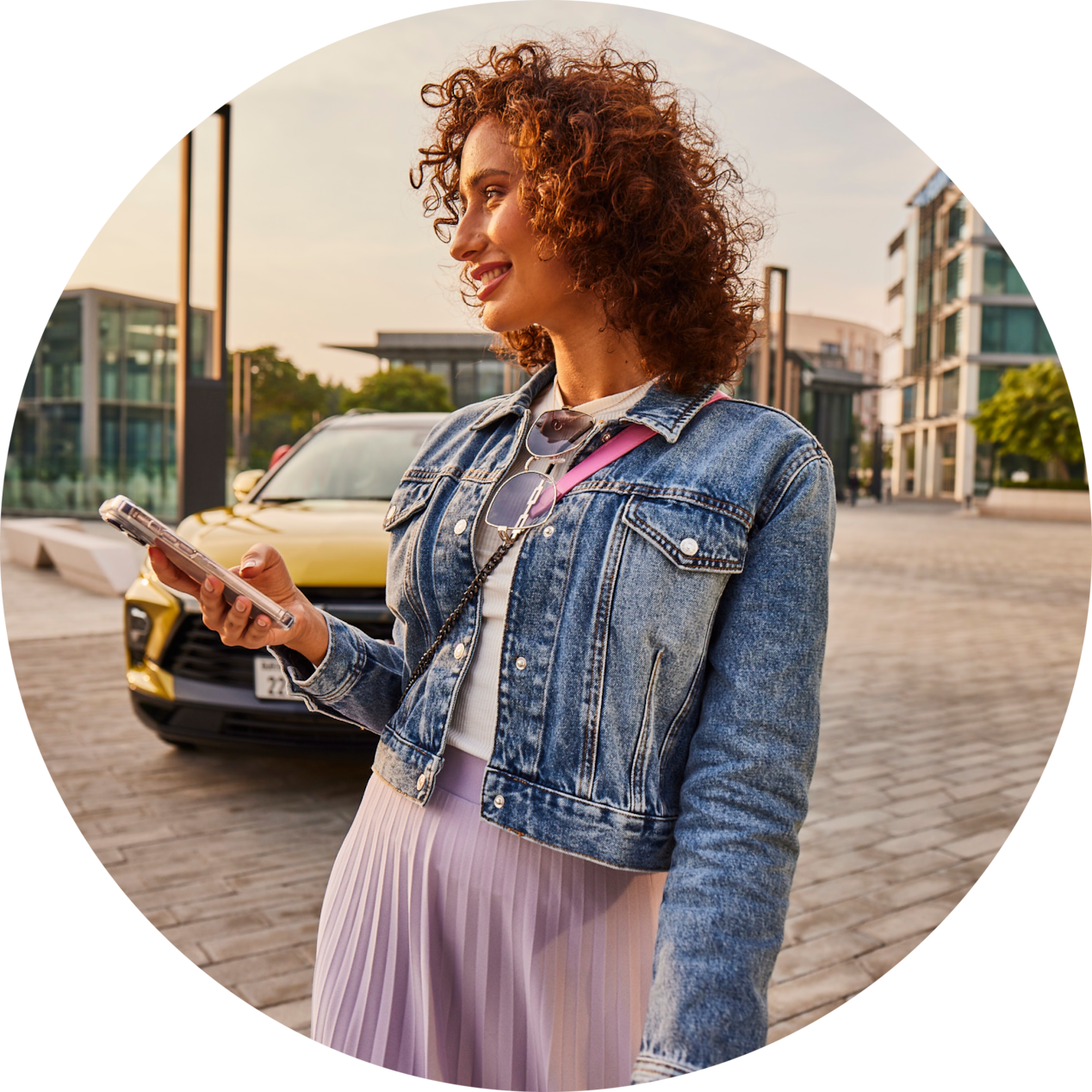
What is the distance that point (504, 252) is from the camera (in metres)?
1.47

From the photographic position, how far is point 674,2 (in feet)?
5.48

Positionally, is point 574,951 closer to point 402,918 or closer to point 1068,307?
point 402,918

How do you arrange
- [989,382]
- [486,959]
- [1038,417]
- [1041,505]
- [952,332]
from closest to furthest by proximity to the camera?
[486,959] → [1041,505] → [1038,417] → [989,382] → [952,332]

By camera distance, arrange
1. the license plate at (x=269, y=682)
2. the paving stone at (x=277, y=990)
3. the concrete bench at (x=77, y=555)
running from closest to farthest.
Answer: the paving stone at (x=277, y=990), the license plate at (x=269, y=682), the concrete bench at (x=77, y=555)

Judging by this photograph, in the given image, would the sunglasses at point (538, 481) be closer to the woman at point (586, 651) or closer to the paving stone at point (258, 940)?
the woman at point (586, 651)

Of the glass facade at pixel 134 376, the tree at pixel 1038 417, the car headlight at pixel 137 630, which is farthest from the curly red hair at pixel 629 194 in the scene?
the tree at pixel 1038 417

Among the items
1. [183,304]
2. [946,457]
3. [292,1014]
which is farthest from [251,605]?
[946,457]

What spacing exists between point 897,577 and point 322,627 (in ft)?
47.0

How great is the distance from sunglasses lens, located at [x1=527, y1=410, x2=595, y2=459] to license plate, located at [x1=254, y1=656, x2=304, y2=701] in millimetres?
3027

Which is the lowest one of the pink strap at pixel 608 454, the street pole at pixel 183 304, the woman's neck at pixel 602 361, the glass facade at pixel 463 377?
the pink strap at pixel 608 454

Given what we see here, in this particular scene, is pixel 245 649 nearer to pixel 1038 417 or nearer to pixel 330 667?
pixel 330 667

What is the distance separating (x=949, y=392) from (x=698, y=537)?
217 feet

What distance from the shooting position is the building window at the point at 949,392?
60.4 metres

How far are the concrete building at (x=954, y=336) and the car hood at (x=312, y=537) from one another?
56.1 meters
